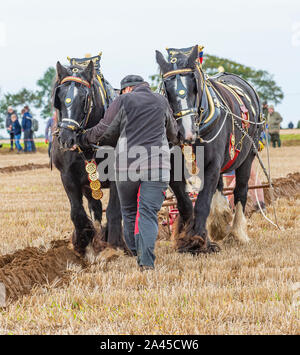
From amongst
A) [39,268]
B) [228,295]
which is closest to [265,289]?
[228,295]

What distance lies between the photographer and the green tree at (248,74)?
61375mm

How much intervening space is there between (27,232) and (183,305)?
12.6 feet

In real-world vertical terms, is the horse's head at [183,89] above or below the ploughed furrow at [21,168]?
above

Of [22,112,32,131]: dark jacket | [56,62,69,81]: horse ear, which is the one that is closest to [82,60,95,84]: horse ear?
[56,62,69,81]: horse ear

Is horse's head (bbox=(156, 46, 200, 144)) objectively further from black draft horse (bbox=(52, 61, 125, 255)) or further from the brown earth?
the brown earth

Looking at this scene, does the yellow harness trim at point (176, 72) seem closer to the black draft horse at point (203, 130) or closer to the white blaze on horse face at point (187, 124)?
the black draft horse at point (203, 130)

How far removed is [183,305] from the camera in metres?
3.77

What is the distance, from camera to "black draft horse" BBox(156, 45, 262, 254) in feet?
17.9

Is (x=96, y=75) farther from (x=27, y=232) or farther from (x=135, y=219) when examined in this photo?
(x=27, y=232)

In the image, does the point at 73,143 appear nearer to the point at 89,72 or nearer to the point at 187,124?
the point at 89,72

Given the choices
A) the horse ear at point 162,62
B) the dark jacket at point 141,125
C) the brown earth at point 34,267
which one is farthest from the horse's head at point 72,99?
the brown earth at point 34,267

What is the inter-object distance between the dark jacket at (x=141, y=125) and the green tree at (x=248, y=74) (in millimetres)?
50614

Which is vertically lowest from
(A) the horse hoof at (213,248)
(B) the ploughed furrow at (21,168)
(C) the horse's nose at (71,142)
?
(A) the horse hoof at (213,248)

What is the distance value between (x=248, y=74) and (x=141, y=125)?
6140 cm
